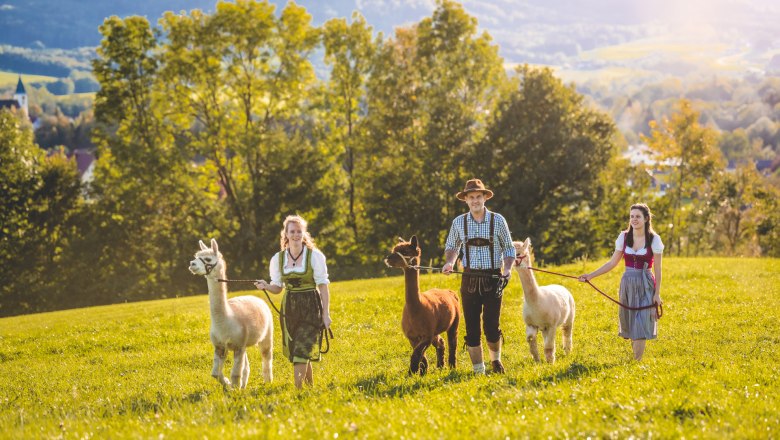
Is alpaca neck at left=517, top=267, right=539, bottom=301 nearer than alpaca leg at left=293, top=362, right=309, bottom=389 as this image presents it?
No

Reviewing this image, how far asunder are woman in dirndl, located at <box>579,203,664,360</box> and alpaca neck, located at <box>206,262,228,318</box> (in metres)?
4.85

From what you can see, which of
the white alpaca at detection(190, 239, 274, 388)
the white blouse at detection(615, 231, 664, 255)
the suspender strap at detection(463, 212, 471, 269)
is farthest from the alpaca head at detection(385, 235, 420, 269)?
the white blouse at detection(615, 231, 664, 255)

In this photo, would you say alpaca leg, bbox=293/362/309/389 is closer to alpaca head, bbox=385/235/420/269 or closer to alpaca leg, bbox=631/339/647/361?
alpaca head, bbox=385/235/420/269

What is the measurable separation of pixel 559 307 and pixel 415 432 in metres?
5.15

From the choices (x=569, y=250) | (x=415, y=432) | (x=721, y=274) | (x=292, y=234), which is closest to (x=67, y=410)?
(x=292, y=234)

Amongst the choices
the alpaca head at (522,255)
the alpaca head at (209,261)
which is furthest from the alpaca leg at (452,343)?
the alpaca head at (209,261)

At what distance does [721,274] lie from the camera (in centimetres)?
1961

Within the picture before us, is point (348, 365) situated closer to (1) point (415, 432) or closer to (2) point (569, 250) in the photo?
(1) point (415, 432)

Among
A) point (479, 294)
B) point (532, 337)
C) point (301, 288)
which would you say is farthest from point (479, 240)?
point (301, 288)

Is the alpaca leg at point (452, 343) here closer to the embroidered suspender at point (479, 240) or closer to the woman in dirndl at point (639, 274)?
the embroidered suspender at point (479, 240)

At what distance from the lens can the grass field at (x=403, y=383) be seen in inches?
225

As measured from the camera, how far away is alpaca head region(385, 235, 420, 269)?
8.57 meters

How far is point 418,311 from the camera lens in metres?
8.91

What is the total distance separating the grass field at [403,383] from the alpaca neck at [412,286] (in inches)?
40.8
